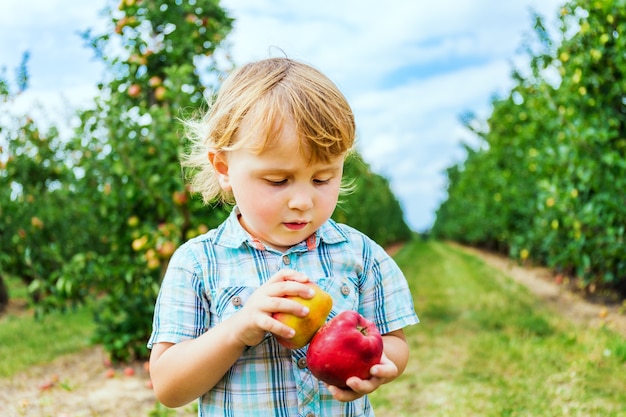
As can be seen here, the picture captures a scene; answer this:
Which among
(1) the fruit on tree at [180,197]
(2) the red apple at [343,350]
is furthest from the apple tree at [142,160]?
(2) the red apple at [343,350]

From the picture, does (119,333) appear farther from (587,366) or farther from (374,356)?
(374,356)

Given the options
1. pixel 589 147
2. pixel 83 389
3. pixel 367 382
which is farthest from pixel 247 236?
pixel 589 147

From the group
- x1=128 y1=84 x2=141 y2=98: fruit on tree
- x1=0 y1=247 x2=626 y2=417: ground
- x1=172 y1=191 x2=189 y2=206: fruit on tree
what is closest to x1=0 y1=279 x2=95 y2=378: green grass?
x1=0 y1=247 x2=626 y2=417: ground

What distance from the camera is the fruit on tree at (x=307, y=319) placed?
1405 millimetres

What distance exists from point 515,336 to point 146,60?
12.6ft

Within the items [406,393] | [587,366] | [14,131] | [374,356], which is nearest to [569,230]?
[587,366]

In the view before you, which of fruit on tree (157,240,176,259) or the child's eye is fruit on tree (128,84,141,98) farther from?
the child's eye

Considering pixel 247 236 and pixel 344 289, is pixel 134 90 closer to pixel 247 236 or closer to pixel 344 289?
pixel 247 236

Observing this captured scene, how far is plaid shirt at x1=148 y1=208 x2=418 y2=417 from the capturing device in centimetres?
158

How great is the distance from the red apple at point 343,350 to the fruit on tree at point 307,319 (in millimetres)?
25

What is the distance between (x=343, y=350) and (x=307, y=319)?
0.11 metres

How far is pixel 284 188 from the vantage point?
58.7 inches

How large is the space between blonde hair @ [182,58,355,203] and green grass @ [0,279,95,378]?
4.09 m

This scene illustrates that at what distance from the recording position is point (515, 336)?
5.52m
